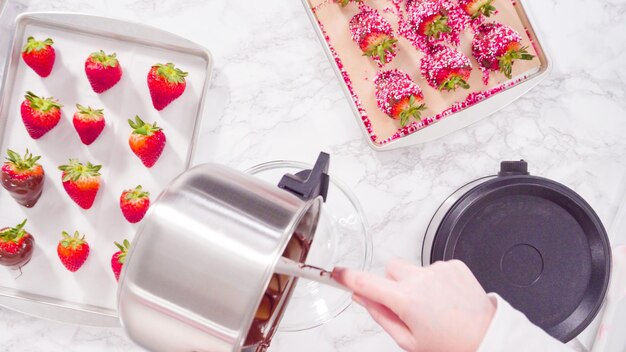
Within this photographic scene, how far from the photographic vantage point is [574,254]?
3.18ft

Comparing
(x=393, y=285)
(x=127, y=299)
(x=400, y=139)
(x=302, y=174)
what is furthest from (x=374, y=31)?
(x=127, y=299)

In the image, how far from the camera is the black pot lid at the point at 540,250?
3.09 ft

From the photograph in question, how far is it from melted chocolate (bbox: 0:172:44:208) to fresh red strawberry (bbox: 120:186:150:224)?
0.14 meters

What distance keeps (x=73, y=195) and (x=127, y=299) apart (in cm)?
39

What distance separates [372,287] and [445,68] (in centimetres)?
48

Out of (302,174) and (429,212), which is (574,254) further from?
(302,174)

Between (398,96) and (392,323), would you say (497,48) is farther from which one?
(392,323)

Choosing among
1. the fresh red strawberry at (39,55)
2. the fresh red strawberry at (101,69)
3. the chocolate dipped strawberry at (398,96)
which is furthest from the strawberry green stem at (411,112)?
the fresh red strawberry at (39,55)

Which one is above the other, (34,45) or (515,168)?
(34,45)

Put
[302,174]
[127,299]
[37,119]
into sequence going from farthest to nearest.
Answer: [37,119]
[302,174]
[127,299]

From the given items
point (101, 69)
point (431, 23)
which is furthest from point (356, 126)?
point (101, 69)

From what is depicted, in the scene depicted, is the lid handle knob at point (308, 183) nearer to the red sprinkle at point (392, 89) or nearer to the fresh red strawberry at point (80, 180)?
the red sprinkle at point (392, 89)

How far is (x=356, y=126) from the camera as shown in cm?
104

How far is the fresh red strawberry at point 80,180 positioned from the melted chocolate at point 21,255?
10 cm
